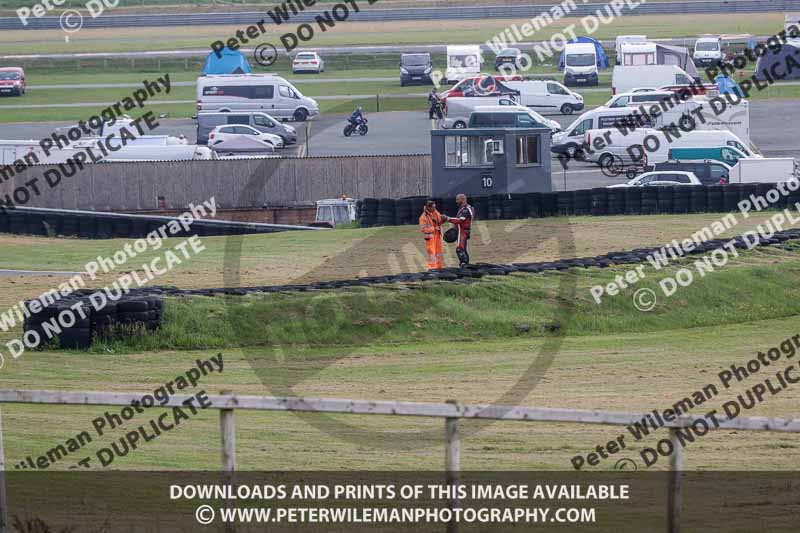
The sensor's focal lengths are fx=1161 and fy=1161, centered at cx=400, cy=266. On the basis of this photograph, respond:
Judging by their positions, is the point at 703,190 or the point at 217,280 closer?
the point at 217,280

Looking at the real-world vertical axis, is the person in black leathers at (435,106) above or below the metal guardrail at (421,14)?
below

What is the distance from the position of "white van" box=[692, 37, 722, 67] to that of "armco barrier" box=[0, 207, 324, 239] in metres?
37.5

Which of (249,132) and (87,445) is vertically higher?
(249,132)

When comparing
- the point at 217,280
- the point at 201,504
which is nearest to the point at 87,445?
the point at 201,504

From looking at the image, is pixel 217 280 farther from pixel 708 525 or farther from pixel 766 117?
pixel 766 117

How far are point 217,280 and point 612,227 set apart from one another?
31.7ft

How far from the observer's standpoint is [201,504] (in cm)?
835

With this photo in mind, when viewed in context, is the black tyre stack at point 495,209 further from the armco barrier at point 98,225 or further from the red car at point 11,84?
the red car at point 11,84
